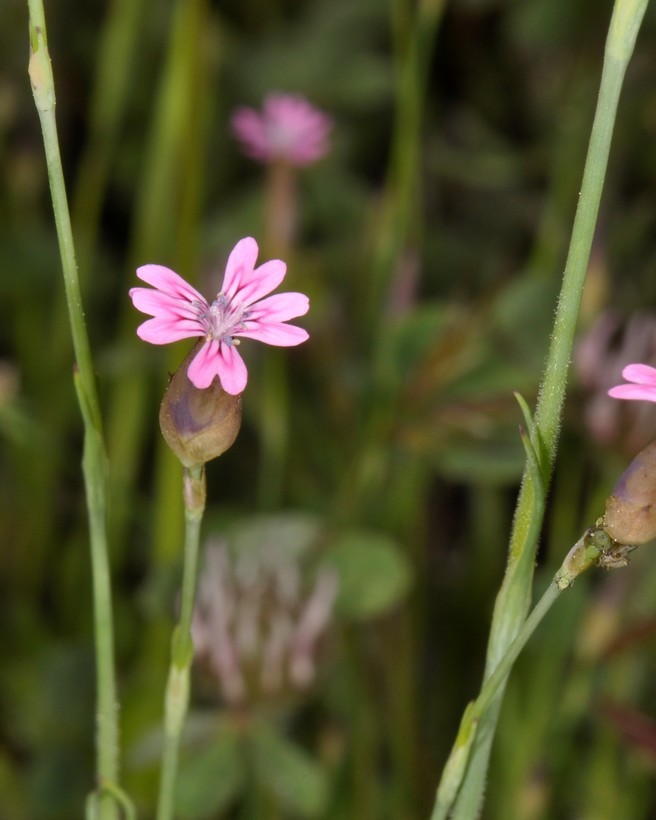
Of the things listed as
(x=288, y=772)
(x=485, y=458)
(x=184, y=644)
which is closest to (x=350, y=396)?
(x=485, y=458)

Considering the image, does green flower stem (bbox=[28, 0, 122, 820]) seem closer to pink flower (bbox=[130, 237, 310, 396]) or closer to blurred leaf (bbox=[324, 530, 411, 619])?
pink flower (bbox=[130, 237, 310, 396])

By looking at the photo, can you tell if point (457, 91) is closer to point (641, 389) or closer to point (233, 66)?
point (233, 66)

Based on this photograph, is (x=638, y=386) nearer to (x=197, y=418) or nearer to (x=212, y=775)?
(x=197, y=418)

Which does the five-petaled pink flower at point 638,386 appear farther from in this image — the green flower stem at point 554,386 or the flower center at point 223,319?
the flower center at point 223,319

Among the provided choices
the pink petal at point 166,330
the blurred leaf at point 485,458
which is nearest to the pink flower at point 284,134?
the blurred leaf at point 485,458

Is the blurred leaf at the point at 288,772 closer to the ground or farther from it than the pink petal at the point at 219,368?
closer to the ground

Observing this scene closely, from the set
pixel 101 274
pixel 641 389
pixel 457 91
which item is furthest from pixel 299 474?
pixel 641 389

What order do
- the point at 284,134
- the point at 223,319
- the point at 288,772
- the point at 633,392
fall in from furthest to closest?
the point at 284,134 < the point at 288,772 < the point at 223,319 < the point at 633,392

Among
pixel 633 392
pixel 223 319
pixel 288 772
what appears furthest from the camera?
pixel 288 772
